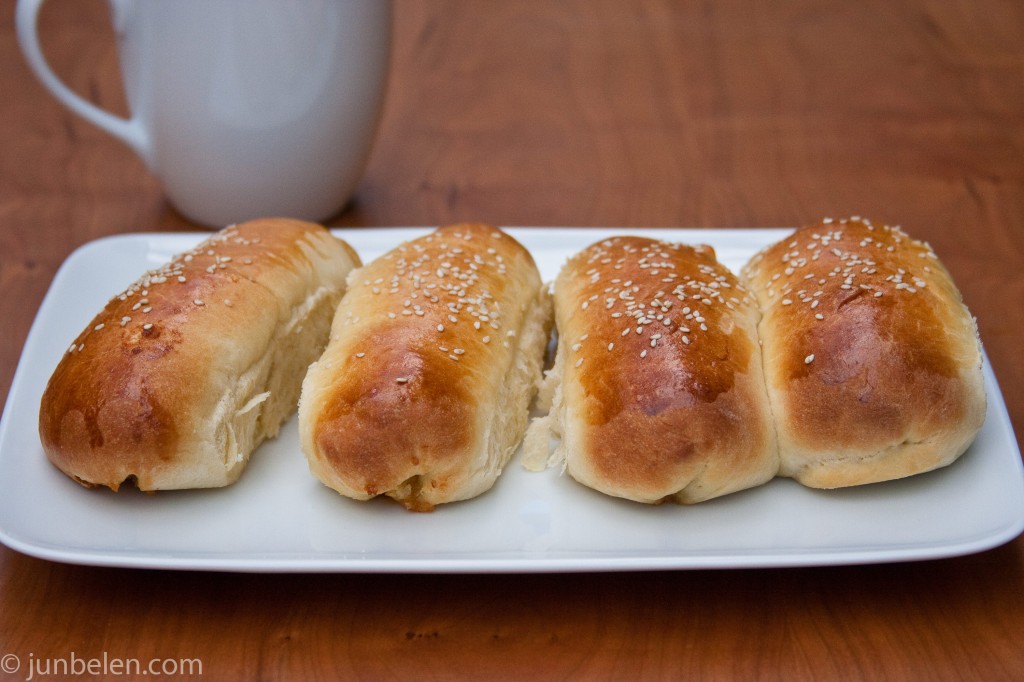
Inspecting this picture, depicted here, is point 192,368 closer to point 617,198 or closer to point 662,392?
point 662,392

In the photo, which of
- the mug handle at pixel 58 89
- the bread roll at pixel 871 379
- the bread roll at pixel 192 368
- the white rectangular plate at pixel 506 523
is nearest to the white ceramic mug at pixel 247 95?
the mug handle at pixel 58 89

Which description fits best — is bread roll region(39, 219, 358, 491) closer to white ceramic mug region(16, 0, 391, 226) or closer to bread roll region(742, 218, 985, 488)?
white ceramic mug region(16, 0, 391, 226)

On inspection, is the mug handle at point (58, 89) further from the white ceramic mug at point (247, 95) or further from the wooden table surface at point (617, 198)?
the wooden table surface at point (617, 198)

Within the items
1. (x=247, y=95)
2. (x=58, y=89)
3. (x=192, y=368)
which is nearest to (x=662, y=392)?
(x=192, y=368)

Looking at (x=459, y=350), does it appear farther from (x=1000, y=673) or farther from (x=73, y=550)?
(x=1000, y=673)

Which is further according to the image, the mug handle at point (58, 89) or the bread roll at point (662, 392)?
the mug handle at point (58, 89)

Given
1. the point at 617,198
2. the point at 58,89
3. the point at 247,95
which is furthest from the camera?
the point at 617,198

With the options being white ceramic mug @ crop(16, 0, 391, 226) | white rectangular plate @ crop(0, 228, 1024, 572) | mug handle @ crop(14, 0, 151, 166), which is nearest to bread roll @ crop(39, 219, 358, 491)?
white rectangular plate @ crop(0, 228, 1024, 572)
